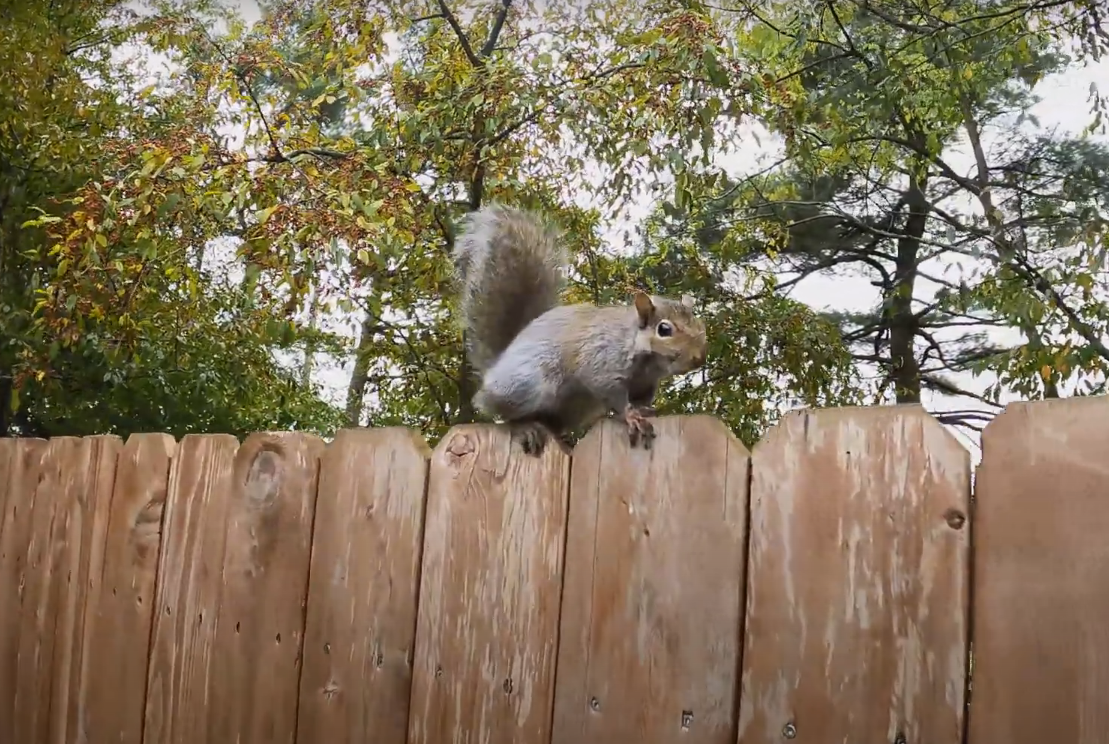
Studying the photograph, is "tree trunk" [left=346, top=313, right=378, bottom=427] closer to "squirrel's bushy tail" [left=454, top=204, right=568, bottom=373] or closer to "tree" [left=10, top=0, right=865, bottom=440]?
"tree" [left=10, top=0, right=865, bottom=440]

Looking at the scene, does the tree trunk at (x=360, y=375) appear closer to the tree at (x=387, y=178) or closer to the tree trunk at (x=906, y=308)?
the tree at (x=387, y=178)

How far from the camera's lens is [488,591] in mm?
1071

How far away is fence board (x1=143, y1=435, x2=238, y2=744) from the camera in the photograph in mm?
1318

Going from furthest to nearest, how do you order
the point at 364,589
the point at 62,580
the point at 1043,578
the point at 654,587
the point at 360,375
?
the point at 360,375 < the point at 62,580 < the point at 364,589 < the point at 654,587 < the point at 1043,578

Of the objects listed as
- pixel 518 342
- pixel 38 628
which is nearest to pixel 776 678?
pixel 518 342

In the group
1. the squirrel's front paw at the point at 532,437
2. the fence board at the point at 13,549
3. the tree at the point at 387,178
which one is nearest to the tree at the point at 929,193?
the tree at the point at 387,178

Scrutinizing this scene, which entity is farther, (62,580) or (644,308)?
(62,580)

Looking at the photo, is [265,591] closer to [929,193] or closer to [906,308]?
[906,308]

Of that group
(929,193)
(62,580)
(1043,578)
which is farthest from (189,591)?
(929,193)

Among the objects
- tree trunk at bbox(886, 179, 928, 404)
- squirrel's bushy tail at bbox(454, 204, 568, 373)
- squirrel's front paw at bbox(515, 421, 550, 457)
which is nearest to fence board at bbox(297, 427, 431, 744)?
squirrel's front paw at bbox(515, 421, 550, 457)

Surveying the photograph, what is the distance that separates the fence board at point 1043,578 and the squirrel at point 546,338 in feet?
1.34

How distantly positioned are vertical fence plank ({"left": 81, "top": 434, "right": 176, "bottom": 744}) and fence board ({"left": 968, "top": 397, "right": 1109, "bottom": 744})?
1.09 m

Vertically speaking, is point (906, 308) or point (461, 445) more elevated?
point (906, 308)

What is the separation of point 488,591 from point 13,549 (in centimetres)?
99
